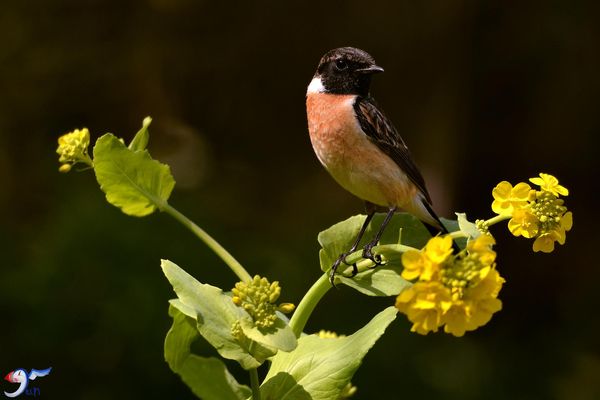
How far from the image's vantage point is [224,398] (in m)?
1.32

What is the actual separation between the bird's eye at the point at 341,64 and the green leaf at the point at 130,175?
0.40m

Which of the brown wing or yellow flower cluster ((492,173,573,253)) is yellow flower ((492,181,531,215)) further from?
the brown wing

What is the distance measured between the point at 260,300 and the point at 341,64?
1.71 ft

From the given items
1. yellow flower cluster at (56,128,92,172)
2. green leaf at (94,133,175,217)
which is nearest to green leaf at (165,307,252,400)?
green leaf at (94,133,175,217)

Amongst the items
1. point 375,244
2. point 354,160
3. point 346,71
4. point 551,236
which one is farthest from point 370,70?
point 551,236

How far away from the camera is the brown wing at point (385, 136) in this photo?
1512mm

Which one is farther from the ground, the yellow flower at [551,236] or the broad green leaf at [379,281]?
the yellow flower at [551,236]

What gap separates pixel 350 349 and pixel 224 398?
0.22 meters

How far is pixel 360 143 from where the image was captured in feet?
4.90

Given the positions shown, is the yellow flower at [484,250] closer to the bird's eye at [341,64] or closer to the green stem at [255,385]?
the green stem at [255,385]

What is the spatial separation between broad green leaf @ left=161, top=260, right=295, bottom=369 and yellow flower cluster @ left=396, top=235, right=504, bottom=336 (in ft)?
0.69

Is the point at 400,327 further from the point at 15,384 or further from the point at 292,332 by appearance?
the point at 292,332

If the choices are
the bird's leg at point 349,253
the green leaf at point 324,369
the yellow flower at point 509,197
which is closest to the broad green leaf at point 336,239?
the bird's leg at point 349,253

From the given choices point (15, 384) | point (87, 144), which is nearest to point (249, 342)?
point (87, 144)
